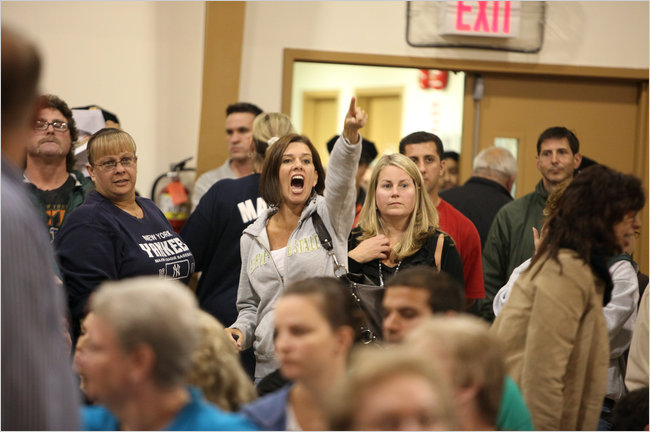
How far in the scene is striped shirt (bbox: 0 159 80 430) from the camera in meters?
1.46

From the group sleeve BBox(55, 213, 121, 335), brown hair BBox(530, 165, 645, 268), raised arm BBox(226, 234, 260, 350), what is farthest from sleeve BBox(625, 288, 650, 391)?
sleeve BBox(55, 213, 121, 335)

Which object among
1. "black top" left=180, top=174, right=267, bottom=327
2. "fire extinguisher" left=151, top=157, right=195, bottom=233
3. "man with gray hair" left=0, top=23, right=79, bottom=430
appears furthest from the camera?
"fire extinguisher" left=151, top=157, right=195, bottom=233

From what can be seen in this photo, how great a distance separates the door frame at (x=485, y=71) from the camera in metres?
6.12

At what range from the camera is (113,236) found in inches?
127

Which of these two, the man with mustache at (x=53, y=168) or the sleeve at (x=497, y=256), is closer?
the man with mustache at (x=53, y=168)

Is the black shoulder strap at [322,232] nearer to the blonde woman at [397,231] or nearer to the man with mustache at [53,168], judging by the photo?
the blonde woman at [397,231]

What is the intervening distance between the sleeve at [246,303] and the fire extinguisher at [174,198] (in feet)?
7.32

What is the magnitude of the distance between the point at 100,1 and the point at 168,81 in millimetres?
702

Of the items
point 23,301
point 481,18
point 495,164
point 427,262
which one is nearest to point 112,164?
point 427,262

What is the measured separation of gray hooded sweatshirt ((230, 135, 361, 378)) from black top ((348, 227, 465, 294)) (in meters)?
0.12

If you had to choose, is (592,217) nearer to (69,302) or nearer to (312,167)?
(312,167)

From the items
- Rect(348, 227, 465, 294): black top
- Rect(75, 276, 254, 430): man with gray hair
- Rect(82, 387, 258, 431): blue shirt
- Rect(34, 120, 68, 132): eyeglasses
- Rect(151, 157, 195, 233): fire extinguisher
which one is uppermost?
Rect(34, 120, 68, 132): eyeglasses

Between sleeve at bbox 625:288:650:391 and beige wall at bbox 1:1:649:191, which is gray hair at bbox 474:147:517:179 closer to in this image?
beige wall at bbox 1:1:649:191

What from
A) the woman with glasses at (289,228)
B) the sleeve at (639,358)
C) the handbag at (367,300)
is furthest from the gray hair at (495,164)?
the sleeve at (639,358)
